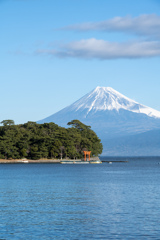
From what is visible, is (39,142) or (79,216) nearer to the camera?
(79,216)

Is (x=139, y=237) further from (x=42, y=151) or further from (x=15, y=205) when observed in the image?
(x=42, y=151)

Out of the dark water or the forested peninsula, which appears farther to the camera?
the forested peninsula

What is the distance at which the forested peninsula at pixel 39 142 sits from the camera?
164 metres

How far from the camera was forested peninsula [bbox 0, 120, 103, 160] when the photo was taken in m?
164

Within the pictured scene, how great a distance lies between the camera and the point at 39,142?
545 feet

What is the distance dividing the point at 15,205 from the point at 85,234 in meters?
14.7

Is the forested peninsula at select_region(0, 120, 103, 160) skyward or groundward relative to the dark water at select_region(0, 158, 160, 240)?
skyward

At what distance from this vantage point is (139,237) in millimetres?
29047

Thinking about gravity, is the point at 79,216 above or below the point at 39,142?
below

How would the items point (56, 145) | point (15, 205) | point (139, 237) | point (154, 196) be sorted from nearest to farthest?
1. point (139, 237)
2. point (15, 205)
3. point (154, 196)
4. point (56, 145)

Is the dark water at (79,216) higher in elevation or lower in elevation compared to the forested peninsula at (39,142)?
lower

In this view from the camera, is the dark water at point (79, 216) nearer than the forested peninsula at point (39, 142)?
Yes

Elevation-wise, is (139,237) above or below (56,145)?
below

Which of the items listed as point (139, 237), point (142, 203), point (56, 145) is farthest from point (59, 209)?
point (56, 145)
